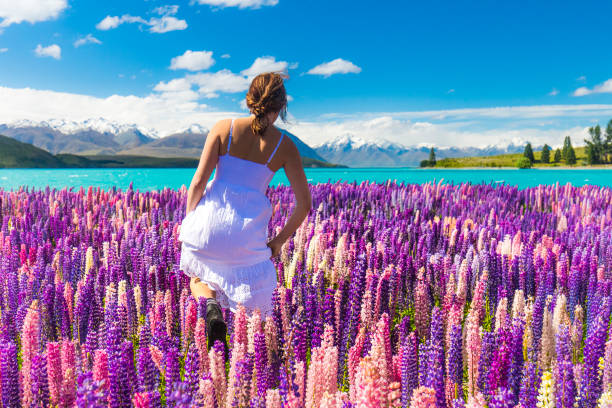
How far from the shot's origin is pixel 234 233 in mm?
4762

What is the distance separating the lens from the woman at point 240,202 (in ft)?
15.5

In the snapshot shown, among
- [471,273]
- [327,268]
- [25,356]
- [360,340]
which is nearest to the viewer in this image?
[25,356]

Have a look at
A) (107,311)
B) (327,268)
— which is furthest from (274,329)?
(327,268)

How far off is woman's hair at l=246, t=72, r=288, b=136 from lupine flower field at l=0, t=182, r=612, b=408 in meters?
1.72

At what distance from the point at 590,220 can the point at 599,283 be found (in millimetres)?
6274

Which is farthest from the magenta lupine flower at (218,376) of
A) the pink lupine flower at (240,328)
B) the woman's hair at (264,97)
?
the woman's hair at (264,97)

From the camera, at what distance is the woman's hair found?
4.50 meters

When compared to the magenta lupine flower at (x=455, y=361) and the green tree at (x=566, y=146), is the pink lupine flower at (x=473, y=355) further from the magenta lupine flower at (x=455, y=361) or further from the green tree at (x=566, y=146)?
the green tree at (x=566, y=146)

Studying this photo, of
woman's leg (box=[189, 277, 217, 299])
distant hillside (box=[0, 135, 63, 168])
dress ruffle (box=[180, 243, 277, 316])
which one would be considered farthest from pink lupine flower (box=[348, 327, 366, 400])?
distant hillside (box=[0, 135, 63, 168])

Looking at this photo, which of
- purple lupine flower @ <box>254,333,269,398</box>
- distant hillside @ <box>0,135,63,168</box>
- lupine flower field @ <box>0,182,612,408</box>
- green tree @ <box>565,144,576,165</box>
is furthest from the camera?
distant hillside @ <box>0,135,63,168</box>

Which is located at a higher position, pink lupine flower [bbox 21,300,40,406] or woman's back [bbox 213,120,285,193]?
woman's back [bbox 213,120,285,193]

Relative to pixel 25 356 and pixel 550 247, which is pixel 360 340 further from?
pixel 550 247

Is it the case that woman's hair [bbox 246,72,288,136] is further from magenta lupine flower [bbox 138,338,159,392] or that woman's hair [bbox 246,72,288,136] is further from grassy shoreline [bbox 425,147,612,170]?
grassy shoreline [bbox 425,147,612,170]

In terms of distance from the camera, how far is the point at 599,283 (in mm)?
4703
